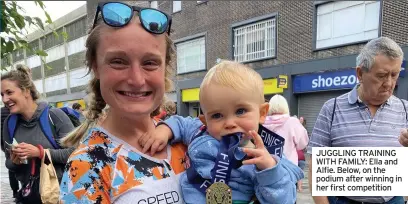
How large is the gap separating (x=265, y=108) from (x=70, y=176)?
2.74 ft

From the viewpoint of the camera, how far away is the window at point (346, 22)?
Result: 12.6 m

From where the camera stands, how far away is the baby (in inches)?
51.1

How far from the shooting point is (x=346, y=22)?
13.4 m

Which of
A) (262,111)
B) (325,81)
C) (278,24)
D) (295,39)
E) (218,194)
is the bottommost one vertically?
(218,194)

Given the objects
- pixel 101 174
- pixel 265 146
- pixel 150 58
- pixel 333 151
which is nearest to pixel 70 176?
pixel 101 174

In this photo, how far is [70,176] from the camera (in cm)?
118

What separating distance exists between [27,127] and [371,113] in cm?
287

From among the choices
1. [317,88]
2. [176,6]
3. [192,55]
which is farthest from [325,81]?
[176,6]

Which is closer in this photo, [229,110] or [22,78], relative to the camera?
[229,110]

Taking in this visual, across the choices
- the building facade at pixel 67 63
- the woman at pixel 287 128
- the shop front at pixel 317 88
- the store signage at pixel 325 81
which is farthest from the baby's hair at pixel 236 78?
the building facade at pixel 67 63

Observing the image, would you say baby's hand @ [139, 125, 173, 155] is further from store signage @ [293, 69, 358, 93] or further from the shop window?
the shop window

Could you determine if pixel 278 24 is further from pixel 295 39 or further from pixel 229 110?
pixel 229 110

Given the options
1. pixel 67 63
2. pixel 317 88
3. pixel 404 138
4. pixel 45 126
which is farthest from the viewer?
pixel 67 63

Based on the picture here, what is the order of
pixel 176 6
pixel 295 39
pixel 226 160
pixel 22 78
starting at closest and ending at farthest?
pixel 226 160 → pixel 22 78 → pixel 295 39 → pixel 176 6
